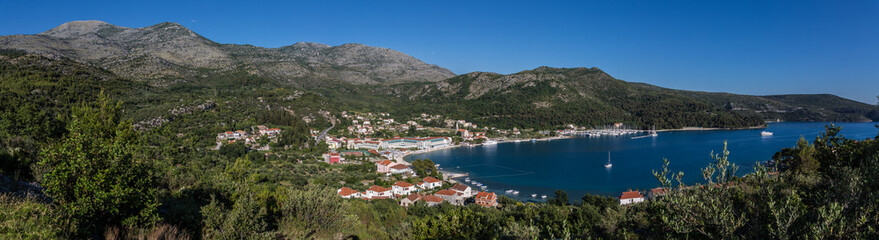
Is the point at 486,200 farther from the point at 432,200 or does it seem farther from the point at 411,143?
the point at 411,143

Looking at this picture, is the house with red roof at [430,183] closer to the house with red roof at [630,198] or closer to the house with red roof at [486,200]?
the house with red roof at [486,200]

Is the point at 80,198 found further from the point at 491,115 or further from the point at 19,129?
the point at 491,115

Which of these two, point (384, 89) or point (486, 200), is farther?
point (384, 89)

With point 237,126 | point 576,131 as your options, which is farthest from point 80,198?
point 576,131

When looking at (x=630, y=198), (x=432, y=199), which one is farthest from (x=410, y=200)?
(x=630, y=198)

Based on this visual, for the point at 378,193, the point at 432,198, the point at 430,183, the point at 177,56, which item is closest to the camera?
the point at 432,198

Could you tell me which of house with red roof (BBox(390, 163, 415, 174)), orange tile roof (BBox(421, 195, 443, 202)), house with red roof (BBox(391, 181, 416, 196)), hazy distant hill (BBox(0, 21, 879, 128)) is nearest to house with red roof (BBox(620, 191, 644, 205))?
orange tile roof (BBox(421, 195, 443, 202))

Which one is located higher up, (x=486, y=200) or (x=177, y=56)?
(x=177, y=56)
